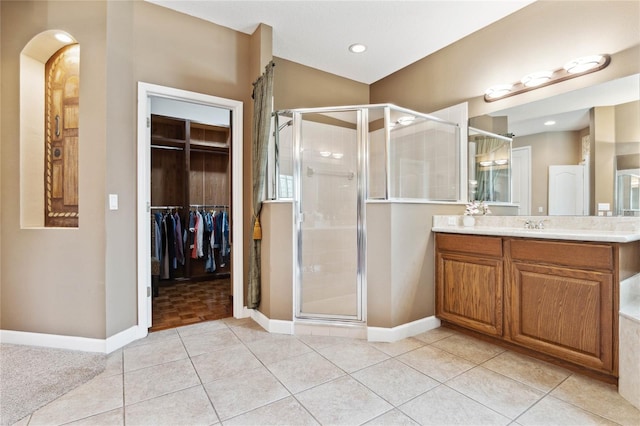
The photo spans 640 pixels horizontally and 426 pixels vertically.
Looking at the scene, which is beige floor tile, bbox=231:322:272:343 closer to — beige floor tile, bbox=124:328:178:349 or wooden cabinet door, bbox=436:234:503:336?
beige floor tile, bbox=124:328:178:349

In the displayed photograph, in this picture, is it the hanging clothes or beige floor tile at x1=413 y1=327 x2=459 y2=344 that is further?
the hanging clothes

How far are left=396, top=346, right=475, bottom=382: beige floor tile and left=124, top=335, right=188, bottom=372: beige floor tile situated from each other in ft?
5.46

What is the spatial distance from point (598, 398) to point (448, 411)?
900 mm

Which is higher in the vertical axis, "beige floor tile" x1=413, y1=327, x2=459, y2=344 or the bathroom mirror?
the bathroom mirror

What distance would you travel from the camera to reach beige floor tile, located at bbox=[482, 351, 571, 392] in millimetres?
1847

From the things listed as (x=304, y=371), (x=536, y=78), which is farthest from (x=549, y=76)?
(x=304, y=371)

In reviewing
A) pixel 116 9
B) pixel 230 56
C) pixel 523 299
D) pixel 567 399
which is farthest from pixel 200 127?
pixel 567 399

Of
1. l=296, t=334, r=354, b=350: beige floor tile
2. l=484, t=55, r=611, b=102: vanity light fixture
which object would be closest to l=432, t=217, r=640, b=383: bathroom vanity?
l=296, t=334, r=354, b=350: beige floor tile

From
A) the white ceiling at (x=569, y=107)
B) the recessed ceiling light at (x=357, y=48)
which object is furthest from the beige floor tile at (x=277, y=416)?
the recessed ceiling light at (x=357, y=48)

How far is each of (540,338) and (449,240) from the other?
3.05 ft

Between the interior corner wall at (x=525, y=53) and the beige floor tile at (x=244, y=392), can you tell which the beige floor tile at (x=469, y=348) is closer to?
the beige floor tile at (x=244, y=392)

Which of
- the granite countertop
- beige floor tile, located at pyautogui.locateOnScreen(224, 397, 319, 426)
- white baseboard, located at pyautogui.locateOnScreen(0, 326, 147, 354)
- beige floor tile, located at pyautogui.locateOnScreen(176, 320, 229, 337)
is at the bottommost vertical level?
beige floor tile, located at pyautogui.locateOnScreen(176, 320, 229, 337)

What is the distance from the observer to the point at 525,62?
2609 millimetres

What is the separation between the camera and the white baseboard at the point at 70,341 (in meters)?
2.27
